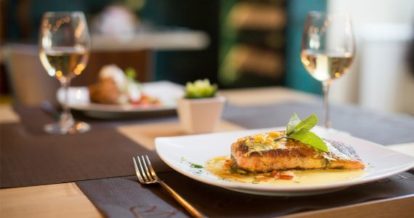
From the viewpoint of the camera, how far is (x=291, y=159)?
32.1 inches

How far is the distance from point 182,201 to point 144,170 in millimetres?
179

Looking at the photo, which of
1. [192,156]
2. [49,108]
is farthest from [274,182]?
[49,108]

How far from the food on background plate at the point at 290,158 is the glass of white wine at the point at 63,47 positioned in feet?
2.00

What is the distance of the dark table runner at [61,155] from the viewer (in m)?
0.94

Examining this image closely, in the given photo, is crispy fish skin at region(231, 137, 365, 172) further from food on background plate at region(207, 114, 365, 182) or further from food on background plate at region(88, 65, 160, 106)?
food on background plate at region(88, 65, 160, 106)

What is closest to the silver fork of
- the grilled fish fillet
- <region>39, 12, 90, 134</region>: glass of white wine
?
the grilled fish fillet

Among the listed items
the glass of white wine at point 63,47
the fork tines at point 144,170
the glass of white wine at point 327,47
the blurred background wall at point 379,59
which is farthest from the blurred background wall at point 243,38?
the fork tines at point 144,170

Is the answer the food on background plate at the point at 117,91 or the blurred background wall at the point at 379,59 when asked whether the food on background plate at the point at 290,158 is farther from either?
the blurred background wall at the point at 379,59

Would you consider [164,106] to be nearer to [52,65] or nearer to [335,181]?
[52,65]

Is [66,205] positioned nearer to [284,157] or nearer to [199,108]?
[284,157]

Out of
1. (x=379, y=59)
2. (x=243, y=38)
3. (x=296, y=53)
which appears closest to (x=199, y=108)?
(x=379, y=59)

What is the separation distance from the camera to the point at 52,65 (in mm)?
1343

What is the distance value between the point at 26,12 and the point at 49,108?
2.96 meters

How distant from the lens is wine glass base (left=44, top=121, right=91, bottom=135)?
1.30 metres
